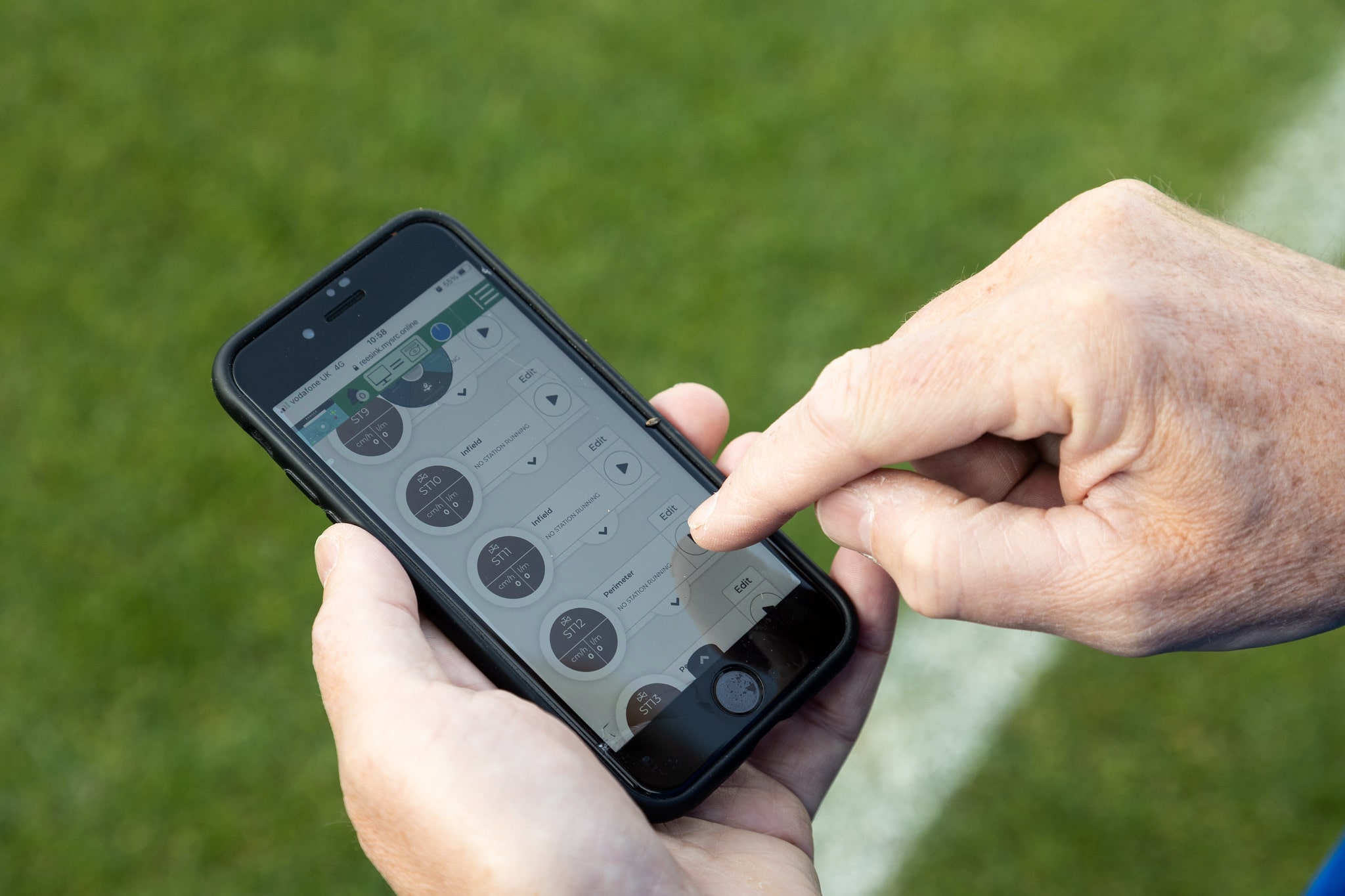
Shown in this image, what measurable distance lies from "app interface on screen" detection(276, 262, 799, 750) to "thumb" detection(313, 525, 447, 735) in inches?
5.2

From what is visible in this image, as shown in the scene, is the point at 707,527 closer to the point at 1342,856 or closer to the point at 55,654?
the point at 1342,856

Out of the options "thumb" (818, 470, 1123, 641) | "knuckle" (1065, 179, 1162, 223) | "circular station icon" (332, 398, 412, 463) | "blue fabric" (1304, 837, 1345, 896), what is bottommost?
"blue fabric" (1304, 837, 1345, 896)

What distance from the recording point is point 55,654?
278 cm

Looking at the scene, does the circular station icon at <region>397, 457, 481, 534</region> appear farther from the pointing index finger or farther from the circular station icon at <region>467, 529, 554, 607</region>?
the pointing index finger

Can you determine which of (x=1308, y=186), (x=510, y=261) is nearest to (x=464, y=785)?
(x=510, y=261)

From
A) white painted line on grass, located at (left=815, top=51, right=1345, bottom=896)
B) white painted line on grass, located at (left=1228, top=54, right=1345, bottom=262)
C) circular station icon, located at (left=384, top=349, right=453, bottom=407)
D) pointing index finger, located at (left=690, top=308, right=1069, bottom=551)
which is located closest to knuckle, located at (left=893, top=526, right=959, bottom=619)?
pointing index finger, located at (left=690, top=308, right=1069, bottom=551)

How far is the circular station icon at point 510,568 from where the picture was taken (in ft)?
5.48

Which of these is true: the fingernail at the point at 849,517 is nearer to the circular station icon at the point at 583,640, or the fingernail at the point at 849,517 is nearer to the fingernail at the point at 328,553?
the circular station icon at the point at 583,640

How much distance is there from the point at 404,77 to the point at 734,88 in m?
1.14

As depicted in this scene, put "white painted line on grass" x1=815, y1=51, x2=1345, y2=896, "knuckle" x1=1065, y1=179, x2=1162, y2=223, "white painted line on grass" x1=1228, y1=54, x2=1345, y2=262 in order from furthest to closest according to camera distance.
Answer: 1. "white painted line on grass" x1=1228, y1=54, x2=1345, y2=262
2. "white painted line on grass" x1=815, y1=51, x2=1345, y2=896
3. "knuckle" x1=1065, y1=179, x2=1162, y2=223

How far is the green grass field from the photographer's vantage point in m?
2.57

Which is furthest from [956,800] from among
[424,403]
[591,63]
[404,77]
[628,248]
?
[404,77]

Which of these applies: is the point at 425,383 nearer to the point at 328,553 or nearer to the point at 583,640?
the point at 328,553

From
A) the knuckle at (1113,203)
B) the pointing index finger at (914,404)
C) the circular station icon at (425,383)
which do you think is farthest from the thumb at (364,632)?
the knuckle at (1113,203)
